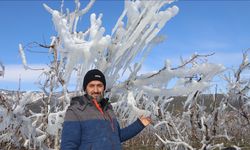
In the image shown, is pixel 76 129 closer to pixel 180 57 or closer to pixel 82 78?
pixel 82 78

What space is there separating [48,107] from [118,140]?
6.45 ft

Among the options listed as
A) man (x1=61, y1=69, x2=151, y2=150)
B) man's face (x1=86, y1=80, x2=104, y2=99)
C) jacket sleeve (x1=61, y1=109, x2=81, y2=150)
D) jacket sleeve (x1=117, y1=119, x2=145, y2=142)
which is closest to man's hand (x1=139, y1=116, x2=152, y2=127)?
jacket sleeve (x1=117, y1=119, x2=145, y2=142)

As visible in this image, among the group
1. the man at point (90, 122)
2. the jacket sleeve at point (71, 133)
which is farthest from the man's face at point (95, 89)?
the jacket sleeve at point (71, 133)

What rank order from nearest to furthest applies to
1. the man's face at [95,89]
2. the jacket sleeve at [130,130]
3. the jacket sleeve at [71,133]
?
the jacket sleeve at [71,133], the man's face at [95,89], the jacket sleeve at [130,130]

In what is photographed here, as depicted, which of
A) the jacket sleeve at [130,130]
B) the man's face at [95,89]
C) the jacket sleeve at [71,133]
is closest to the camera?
the jacket sleeve at [71,133]

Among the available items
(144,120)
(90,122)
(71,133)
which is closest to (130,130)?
(144,120)

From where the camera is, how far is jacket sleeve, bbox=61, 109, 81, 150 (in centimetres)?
302

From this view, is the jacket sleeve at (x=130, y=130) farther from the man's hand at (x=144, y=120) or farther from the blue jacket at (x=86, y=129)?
the blue jacket at (x=86, y=129)

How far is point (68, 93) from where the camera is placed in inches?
163

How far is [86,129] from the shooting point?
3.09 metres

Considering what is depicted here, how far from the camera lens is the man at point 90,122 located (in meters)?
3.04

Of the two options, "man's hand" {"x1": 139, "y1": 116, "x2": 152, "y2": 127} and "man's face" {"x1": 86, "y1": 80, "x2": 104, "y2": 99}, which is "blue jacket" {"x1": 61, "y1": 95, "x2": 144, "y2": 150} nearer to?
"man's face" {"x1": 86, "y1": 80, "x2": 104, "y2": 99}

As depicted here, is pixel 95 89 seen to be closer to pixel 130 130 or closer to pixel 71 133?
pixel 71 133

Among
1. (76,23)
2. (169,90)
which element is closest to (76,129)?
(169,90)
